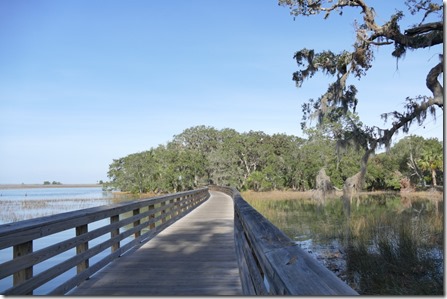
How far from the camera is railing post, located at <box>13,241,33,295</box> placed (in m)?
3.48

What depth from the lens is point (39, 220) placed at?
4004 millimetres

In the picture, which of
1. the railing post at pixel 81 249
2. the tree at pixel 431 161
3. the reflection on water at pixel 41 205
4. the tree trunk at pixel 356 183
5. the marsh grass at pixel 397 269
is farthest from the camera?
the tree at pixel 431 161

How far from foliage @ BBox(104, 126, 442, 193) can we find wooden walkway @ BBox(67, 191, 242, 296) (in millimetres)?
31576

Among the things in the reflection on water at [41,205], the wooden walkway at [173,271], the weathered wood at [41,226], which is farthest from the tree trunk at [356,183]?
the reflection on water at [41,205]

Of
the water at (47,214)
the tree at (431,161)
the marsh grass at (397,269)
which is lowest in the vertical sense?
the marsh grass at (397,269)

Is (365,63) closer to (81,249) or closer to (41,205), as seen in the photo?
(81,249)

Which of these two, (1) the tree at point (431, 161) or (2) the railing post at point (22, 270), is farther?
(1) the tree at point (431, 161)

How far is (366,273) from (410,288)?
1.33 metres

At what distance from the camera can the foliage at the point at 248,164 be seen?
41875mm

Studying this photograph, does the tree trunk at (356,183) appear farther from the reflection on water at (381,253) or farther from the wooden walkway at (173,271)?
the wooden walkway at (173,271)

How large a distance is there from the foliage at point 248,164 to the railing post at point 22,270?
3560 cm

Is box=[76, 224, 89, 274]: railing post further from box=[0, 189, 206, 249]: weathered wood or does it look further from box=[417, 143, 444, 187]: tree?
box=[417, 143, 444, 187]: tree

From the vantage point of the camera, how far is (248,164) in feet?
180

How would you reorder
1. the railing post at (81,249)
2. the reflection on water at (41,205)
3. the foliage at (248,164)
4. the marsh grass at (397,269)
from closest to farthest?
the railing post at (81,249), the marsh grass at (397,269), the reflection on water at (41,205), the foliage at (248,164)
